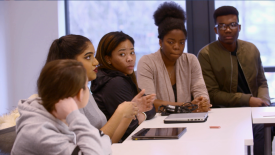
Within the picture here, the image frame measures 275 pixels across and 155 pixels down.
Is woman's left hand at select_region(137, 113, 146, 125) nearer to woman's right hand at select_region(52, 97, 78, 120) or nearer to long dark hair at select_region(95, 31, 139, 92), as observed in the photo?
long dark hair at select_region(95, 31, 139, 92)

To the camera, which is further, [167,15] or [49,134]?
[167,15]

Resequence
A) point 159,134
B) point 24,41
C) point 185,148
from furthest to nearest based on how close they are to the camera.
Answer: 1. point 24,41
2. point 159,134
3. point 185,148

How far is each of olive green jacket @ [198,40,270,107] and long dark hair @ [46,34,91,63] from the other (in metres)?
1.87

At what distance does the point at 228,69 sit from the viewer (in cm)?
310

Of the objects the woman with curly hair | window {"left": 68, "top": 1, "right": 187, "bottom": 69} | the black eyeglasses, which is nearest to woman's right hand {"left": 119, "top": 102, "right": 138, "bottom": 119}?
the woman with curly hair

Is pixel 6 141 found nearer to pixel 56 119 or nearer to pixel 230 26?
pixel 56 119

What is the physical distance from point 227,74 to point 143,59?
3.08 ft

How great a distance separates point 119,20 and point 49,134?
3.57 meters

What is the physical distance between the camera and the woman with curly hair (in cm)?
276

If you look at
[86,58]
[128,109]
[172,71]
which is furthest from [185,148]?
[172,71]

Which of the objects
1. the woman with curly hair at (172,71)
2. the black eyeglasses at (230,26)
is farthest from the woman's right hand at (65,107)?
the black eyeglasses at (230,26)

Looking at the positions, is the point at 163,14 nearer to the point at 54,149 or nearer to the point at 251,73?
the point at 251,73

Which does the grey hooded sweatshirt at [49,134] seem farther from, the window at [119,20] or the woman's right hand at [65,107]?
the window at [119,20]

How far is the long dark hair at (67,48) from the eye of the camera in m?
1.49
